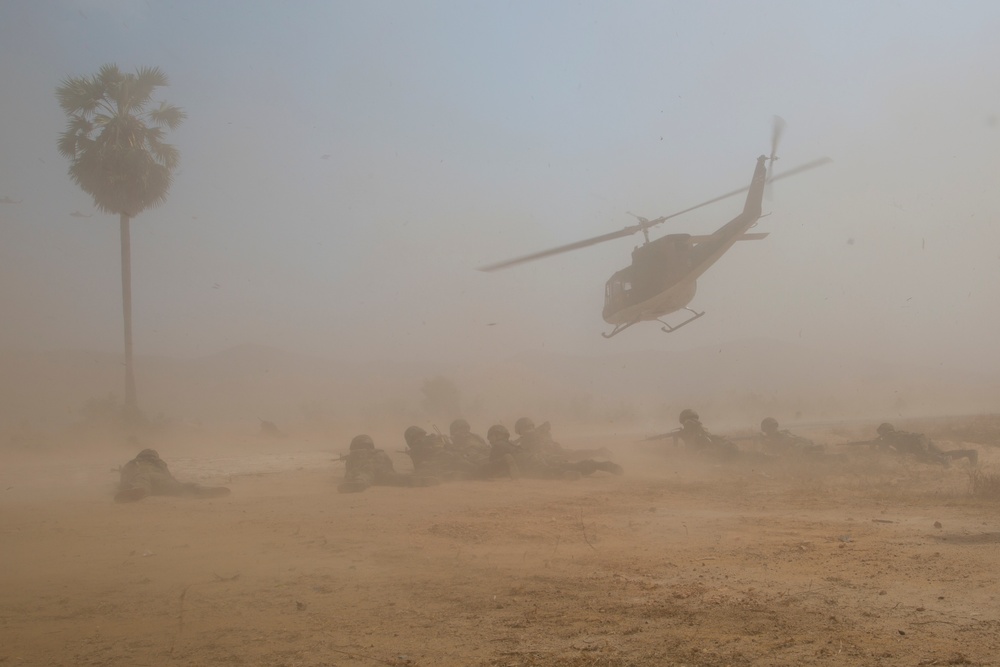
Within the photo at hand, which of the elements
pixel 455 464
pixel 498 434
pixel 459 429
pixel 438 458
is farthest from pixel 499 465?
pixel 459 429

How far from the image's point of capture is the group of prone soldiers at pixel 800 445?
43.9ft

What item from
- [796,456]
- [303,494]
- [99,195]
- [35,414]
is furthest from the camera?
[35,414]

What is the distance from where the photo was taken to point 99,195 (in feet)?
82.8

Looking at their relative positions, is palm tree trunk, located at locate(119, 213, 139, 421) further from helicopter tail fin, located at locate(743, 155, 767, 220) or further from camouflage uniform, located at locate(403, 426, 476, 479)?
helicopter tail fin, located at locate(743, 155, 767, 220)

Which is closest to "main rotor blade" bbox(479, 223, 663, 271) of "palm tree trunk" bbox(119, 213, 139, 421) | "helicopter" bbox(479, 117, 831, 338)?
"helicopter" bbox(479, 117, 831, 338)

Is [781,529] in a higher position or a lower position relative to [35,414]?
lower

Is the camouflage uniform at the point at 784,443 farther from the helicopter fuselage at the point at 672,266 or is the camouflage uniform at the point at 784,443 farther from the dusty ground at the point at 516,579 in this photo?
the helicopter fuselage at the point at 672,266

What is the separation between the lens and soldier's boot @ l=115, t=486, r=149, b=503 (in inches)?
452

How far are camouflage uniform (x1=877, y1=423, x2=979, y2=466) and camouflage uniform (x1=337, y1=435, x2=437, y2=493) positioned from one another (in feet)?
32.7

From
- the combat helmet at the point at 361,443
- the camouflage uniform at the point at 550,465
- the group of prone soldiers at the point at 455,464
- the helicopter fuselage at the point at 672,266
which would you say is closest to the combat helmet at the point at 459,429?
the group of prone soldiers at the point at 455,464

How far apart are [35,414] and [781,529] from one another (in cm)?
4155

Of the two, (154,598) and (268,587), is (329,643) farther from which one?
(154,598)

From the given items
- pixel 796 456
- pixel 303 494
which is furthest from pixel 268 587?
pixel 796 456

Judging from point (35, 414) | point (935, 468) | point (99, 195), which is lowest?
point (935, 468)
